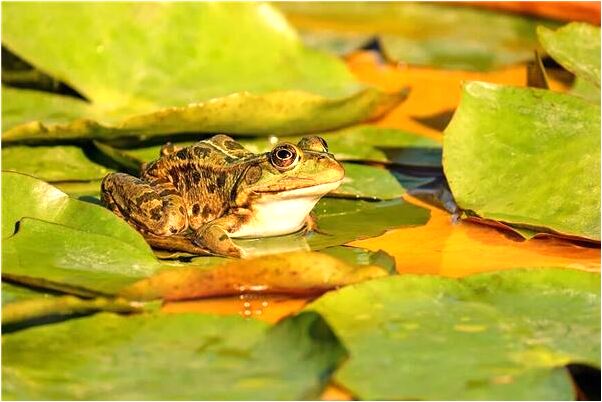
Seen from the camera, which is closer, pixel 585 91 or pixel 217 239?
pixel 217 239

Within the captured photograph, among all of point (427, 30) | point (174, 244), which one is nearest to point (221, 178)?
point (174, 244)

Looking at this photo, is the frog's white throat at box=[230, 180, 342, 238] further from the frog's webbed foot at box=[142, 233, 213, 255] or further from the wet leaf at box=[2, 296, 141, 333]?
the wet leaf at box=[2, 296, 141, 333]

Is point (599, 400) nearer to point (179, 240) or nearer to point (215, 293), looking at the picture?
point (215, 293)

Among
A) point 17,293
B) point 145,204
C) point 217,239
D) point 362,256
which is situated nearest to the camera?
point 17,293

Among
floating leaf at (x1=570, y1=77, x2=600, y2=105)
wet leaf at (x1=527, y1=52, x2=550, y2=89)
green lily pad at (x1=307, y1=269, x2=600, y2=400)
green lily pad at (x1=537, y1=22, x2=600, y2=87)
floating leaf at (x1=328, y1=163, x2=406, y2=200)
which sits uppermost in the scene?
green lily pad at (x1=537, y1=22, x2=600, y2=87)

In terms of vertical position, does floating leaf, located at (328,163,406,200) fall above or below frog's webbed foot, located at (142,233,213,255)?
above

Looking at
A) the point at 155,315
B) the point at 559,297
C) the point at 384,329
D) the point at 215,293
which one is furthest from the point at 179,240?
the point at 559,297

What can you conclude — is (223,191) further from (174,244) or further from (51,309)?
(51,309)

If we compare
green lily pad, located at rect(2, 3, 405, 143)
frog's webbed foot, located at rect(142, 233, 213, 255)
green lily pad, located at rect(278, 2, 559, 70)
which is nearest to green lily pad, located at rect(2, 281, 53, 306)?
frog's webbed foot, located at rect(142, 233, 213, 255)
